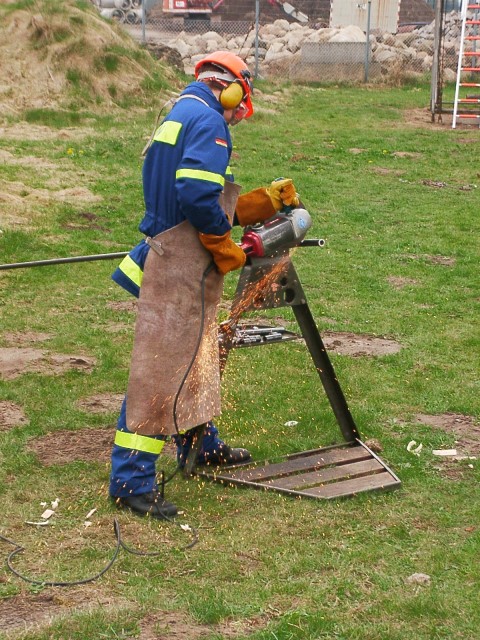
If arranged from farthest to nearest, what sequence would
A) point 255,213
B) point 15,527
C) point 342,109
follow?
1. point 342,109
2. point 255,213
3. point 15,527

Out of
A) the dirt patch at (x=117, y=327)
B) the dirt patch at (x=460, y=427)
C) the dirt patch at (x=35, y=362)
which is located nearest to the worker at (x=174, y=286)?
the dirt patch at (x=460, y=427)

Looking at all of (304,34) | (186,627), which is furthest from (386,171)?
(304,34)

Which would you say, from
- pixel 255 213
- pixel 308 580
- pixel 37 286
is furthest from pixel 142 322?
pixel 37 286

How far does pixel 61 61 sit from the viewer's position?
15.9 meters

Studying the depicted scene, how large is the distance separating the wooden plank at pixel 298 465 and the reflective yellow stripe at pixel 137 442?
1.71 ft

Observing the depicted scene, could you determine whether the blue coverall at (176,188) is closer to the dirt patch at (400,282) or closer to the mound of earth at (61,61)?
the dirt patch at (400,282)

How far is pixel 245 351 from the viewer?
7.16 metres

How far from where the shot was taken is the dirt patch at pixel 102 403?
6089mm

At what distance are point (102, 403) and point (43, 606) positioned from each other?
234 centimetres

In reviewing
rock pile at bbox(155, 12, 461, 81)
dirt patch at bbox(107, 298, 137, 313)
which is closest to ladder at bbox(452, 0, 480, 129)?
rock pile at bbox(155, 12, 461, 81)

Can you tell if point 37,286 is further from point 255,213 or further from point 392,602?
point 392,602

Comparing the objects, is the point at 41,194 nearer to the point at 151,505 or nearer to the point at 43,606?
the point at 151,505

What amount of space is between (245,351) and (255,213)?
2.26m

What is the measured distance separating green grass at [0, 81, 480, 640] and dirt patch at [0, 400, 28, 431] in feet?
0.33
